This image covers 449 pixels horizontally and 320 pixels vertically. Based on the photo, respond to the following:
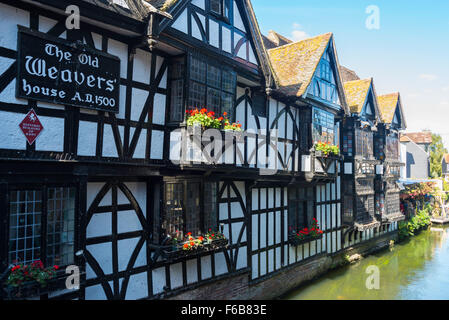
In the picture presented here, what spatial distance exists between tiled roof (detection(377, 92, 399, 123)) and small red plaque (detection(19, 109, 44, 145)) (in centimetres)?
2215

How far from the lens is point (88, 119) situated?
7578 millimetres

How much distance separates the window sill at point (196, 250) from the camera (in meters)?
8.93

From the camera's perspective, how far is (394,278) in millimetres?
17109

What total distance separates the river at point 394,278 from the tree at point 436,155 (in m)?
32.2

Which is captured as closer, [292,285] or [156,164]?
[156,164]

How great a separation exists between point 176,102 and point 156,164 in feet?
5.76

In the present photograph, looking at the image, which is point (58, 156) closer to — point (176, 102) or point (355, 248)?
point (176, 102)

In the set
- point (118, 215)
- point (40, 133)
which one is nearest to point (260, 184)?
point (118, 215)

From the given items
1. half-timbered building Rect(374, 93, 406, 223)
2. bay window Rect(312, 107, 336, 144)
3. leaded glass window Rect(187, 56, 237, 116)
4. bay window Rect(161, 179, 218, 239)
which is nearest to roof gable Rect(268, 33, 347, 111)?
bay window Rect(312, 107, 336, 144)

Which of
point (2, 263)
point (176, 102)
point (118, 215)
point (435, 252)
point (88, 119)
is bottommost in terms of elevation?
point (435, 252)

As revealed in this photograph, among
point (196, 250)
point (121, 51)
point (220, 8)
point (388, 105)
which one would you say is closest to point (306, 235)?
point (196, 250)

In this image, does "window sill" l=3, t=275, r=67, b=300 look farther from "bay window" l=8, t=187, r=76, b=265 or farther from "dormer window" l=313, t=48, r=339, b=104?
"dormer window" l=313, t=48, r=339, b=104

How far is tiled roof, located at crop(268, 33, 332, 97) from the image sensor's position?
1480cm

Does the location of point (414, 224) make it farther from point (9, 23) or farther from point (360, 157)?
point (9, 23)
